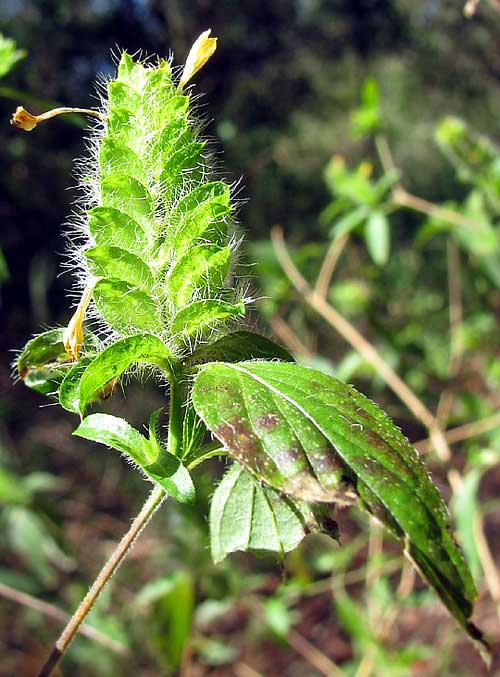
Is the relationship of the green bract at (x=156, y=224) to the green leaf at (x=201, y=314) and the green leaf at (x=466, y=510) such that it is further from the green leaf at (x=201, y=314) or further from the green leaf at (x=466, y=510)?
the green leaf at (x=466, y=510)

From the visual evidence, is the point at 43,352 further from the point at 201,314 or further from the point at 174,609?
the point at 174,609

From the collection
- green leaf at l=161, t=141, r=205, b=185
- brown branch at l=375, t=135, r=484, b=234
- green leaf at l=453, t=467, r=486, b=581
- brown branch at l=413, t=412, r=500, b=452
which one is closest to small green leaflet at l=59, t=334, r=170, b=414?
green leaf at l=161, t=141, r=205, b=185

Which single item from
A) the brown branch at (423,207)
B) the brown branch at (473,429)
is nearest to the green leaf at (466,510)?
the brown branch at (473,429)

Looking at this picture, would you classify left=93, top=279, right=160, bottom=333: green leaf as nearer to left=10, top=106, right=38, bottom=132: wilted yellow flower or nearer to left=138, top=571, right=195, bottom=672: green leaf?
left=10, top=106, right=38, bottom=132: wilted yellow flower

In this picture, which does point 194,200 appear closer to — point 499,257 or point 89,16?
point 499,257

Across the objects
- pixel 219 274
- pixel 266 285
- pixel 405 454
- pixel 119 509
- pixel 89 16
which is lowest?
pixel 119 509

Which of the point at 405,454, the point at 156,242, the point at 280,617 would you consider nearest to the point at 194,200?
the point at 156,242
